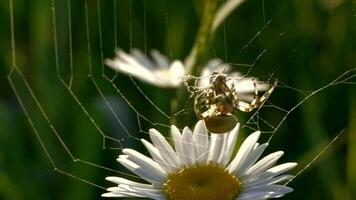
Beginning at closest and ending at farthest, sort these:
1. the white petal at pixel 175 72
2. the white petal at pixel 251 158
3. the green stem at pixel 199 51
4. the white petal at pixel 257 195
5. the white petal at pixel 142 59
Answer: the white petal at pixel 257 195 → the white petal at pixel 251 158 → the green stem at pixel 199 51 → the white petal at pixel 175 72 → the white petal at pixel 142 59

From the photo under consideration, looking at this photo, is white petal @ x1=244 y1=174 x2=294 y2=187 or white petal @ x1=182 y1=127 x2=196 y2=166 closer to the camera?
white petal @ x1=244 y1=174 x2=294 y2=187

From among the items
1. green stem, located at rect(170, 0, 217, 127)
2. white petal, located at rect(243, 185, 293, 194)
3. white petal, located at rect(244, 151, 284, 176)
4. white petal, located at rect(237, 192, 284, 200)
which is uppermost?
green stem, located at rect(170, 0, 217, 127)

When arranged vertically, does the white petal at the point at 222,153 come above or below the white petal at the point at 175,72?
below

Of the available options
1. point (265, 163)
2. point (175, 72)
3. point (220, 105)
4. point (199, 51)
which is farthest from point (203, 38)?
point (265, 163)

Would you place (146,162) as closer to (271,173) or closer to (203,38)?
(271,173)

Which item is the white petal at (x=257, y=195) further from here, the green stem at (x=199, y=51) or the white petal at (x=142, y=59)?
the white petal at (x=142, y=59)

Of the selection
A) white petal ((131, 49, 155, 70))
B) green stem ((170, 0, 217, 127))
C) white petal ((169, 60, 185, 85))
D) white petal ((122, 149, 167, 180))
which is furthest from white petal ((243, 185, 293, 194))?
white petal ((131, 49, 155, 70))

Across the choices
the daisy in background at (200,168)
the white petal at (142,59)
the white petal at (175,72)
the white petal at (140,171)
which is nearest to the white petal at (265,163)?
the daisy in background at (200,168)

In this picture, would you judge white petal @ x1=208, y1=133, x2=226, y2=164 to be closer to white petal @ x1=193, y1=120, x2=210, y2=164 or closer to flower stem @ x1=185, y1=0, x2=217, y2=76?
white petal @ x1=193, y1=120, x2=210, y2=164

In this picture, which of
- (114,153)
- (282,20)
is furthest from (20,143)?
(282,20)
